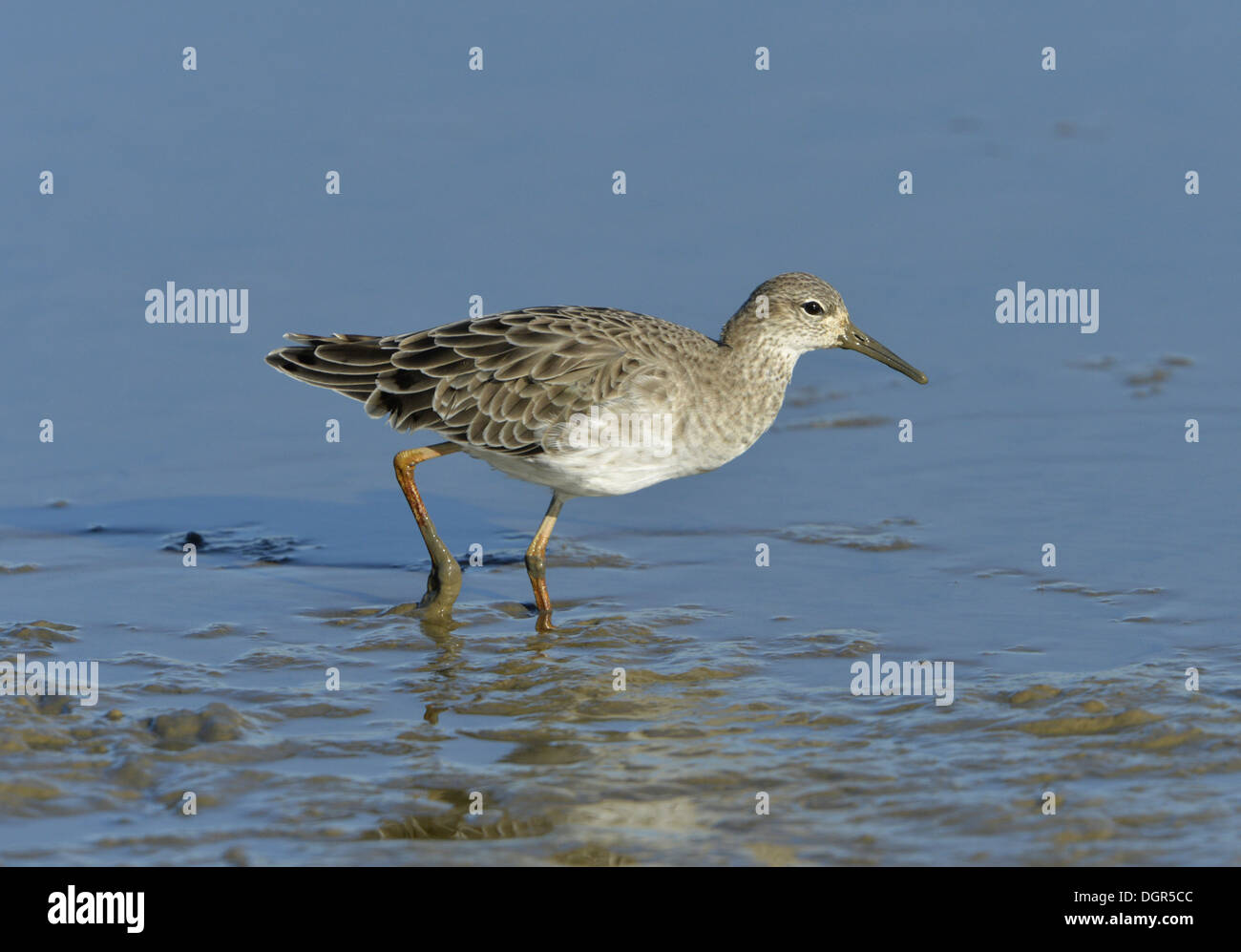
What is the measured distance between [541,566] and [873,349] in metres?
2.64

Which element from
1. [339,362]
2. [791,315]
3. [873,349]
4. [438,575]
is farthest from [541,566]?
[873,349]

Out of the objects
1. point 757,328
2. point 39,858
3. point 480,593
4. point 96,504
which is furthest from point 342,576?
point 39,858

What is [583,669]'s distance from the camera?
9.09 m

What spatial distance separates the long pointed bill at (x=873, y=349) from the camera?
10.7 metres

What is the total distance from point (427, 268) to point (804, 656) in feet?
19.1

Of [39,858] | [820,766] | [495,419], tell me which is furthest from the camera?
[495,419]

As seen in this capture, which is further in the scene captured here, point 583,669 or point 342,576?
point 342,576

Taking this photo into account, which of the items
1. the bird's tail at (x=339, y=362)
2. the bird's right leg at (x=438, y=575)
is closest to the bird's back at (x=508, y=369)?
the bird's tail at (x=339, y=362)

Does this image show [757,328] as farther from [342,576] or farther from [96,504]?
[96,504]

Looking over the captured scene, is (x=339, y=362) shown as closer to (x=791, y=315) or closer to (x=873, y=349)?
(x=791, y=315)

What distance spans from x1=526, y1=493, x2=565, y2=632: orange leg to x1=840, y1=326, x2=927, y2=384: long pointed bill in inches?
83.8

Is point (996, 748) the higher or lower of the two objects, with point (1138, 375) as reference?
lower

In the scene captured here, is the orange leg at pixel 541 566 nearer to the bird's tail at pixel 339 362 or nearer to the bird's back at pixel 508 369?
the bird's back at pixel 508 369

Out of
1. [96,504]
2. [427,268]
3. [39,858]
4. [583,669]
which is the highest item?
[427,268]
